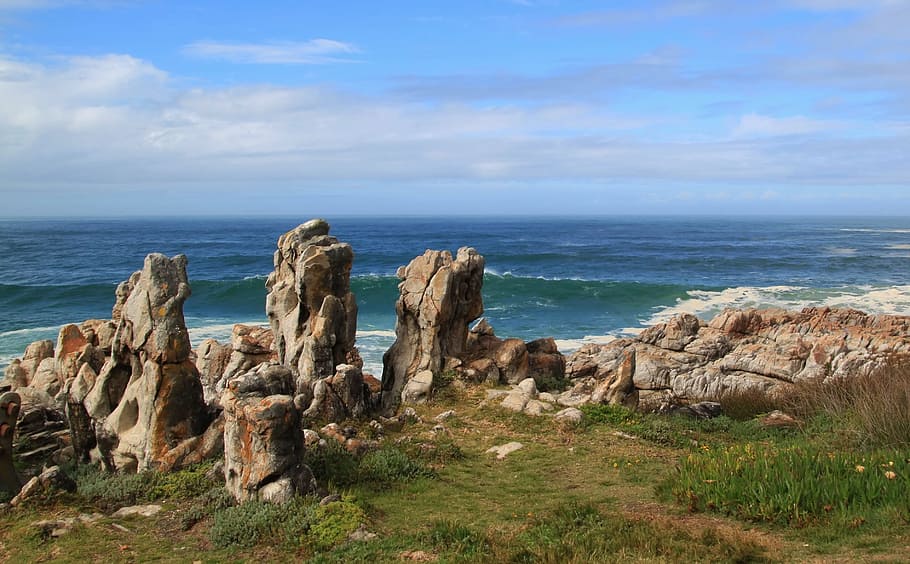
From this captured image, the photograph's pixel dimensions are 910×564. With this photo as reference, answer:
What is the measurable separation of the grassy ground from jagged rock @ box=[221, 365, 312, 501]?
41cm

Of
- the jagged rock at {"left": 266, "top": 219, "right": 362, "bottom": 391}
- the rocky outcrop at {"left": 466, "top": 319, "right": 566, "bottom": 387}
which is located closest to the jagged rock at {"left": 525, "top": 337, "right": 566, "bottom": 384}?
the rocky outcrop at {"left": 466, "top": 319, "right": 566, "bottom": 387}

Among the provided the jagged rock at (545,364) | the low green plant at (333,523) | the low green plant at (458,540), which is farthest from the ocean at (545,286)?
the low green plant at (458,540)

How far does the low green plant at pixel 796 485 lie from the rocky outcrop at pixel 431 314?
8911 mm

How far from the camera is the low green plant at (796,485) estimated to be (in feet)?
27.0

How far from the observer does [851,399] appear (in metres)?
14.5

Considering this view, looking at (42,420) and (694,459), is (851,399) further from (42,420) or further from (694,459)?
(42,420)

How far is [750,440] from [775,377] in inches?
298

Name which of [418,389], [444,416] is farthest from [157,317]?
[418,389]

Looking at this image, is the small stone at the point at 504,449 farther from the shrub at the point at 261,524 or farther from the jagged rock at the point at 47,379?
the jagged rock at the point at 47,379

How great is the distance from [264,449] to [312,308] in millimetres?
7080

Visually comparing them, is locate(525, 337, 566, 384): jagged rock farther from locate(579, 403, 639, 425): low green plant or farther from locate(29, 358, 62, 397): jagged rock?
locate(29, 358, 62, 397): jagged rock

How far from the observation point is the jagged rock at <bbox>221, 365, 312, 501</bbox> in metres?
9.98

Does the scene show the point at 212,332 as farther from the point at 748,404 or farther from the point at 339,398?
the point at 748,404

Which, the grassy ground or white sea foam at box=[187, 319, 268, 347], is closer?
the grassy ground
